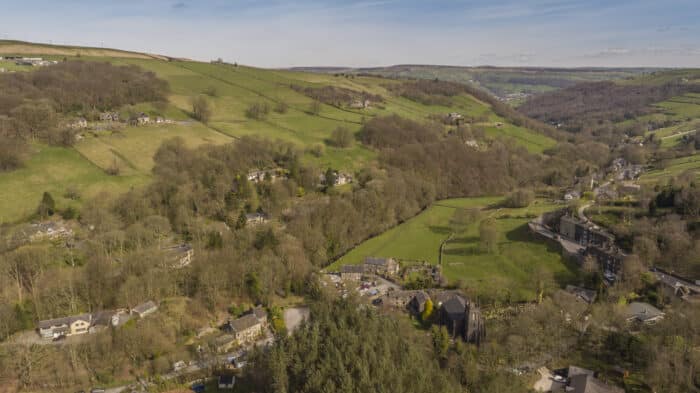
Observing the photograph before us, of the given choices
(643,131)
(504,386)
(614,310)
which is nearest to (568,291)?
(614,310)

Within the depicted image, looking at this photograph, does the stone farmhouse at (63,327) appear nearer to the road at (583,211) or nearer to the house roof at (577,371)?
the house roof at (577,371)

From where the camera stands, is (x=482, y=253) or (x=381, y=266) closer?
(x=381, y=266)

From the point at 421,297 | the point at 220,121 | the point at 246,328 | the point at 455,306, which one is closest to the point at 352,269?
the point at 421,297

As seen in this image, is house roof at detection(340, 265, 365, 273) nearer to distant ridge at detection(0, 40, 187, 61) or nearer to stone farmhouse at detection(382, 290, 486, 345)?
stone farmhouse at detection(382, 290, 486, 345)

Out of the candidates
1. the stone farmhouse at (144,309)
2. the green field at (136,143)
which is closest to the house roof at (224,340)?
the stone farmhouse at (144,309)

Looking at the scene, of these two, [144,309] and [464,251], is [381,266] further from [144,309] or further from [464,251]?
[144,309]

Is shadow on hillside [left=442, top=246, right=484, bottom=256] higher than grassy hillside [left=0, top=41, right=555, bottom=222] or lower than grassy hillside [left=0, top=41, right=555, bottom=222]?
lower

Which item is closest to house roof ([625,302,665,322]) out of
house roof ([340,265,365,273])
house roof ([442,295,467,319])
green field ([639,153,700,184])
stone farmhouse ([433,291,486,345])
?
stone farmhouse ([433,291,486,345])
